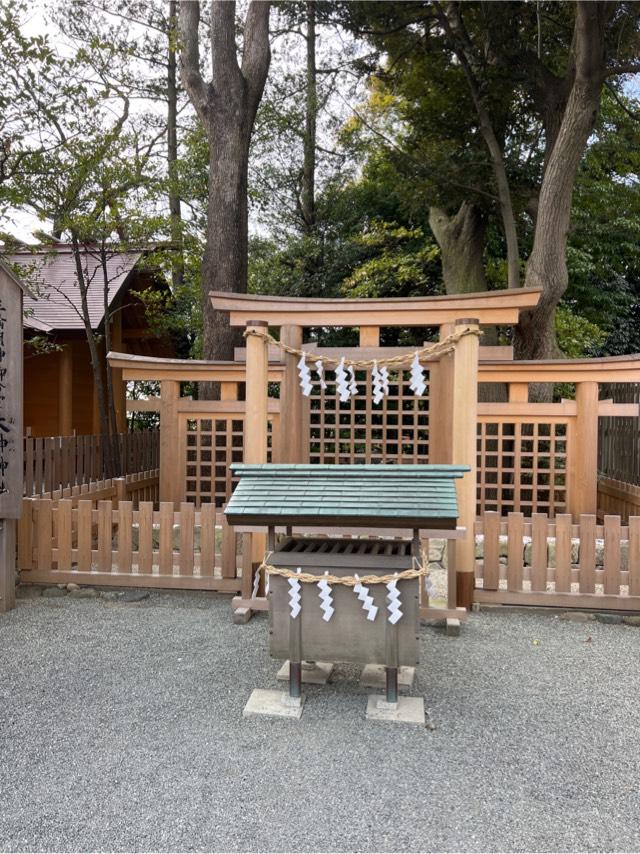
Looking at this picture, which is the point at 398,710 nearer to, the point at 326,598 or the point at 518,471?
the point at 326,598

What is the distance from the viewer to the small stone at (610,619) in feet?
16.6

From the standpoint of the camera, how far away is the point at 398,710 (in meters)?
3.42

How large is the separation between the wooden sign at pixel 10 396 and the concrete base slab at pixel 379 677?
3364 millimetres

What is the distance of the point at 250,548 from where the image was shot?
5320mm

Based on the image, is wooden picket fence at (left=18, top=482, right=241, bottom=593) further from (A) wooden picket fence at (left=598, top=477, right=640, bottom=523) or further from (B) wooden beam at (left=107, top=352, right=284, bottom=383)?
(A) wooden picket fence at (left=598, top=477, right=640, bottom=523)

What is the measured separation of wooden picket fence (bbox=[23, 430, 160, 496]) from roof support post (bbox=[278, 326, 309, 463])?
2.85 metres

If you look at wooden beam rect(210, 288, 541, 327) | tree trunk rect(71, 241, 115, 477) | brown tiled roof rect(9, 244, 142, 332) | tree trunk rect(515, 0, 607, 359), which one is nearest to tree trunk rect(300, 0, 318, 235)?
brown tiled roof rect(9, 244, 142, 332)

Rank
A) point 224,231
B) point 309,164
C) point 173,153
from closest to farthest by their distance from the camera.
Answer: point 224,231
point 309,164
point 173,153

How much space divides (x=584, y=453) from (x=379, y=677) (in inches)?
192

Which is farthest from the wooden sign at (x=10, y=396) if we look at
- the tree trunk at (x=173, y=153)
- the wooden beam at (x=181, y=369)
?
the tree trunk at (x=173, y=153)

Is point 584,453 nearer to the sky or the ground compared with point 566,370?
nearer to the ground

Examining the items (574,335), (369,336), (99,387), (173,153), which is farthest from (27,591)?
(173,153)

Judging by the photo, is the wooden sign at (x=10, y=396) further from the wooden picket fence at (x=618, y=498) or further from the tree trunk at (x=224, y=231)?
the wooden picket fence at (x=618, y=498)

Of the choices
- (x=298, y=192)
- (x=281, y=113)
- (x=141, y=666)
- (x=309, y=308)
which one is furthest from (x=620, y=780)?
(x=281, y=113)
